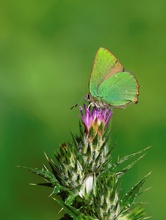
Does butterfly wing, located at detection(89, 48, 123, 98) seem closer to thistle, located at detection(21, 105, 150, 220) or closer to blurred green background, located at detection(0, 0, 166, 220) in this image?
thistle, located at detection(21, 105, 150, 220)

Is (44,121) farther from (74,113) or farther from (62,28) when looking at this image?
(62,28)

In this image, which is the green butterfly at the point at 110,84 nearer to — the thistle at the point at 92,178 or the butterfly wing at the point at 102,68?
the butterfly wing at the point at 102,68

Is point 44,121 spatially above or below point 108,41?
below

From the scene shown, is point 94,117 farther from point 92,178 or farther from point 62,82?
A: point 62,82

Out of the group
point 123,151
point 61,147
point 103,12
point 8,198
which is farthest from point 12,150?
point 61,147

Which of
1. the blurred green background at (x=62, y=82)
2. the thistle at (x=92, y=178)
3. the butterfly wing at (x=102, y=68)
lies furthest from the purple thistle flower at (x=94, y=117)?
the blurred green background at (x=62, y=82)

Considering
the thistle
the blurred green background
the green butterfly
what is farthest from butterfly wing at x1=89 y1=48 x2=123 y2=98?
the blurred green background

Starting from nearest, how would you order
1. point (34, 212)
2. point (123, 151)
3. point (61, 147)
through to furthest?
point (61, 147)
point (34, 212)
point (123, 151)
